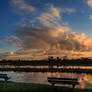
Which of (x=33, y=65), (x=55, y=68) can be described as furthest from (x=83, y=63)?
(x=33, y=65)

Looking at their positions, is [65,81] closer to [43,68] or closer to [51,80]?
[51,80]

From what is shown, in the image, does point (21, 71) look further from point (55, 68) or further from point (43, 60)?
point (55, 68)

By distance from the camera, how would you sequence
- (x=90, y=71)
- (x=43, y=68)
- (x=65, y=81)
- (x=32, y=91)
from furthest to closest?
(x=65, y=81), (x=32, y=91), (x=43, y=68), (x=90, y=71)

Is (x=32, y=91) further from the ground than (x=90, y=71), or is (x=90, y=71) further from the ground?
(x=90, y=71)

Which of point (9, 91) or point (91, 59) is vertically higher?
point (91, 59)

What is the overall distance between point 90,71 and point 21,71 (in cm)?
467

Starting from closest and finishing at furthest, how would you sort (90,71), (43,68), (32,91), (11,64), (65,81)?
(90,71) < (43,68) < (11,64) < (32,91) < (65,81)

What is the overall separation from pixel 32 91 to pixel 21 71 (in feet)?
9.49

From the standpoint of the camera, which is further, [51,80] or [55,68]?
[51,80]

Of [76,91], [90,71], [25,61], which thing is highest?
[25,61]

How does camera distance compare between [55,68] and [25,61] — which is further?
[25,61]

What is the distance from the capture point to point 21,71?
418 inches

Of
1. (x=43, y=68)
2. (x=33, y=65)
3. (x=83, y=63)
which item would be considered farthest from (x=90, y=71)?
(x=33, y=65)

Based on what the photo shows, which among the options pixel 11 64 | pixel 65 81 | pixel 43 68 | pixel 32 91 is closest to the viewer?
pixel 43 68
